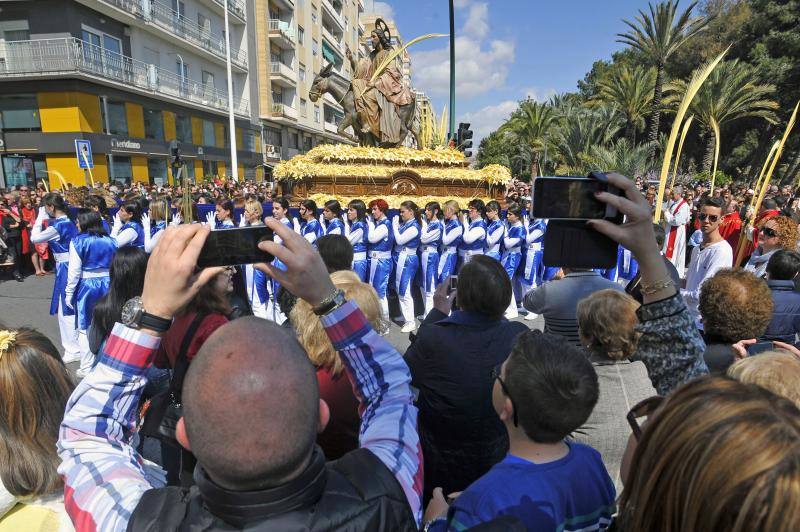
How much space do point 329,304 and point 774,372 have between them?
1.31 metres

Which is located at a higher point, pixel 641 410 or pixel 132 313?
pixel 132 313

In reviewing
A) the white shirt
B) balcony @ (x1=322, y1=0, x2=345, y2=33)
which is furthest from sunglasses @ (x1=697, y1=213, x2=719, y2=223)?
balcony @ (x1=322, y1=0, x2=345, y2=33)

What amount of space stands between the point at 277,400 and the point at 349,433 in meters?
1.26

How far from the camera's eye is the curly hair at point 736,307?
2.53 meters

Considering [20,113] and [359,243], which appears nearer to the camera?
[359,243]

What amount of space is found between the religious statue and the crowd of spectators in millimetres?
13260

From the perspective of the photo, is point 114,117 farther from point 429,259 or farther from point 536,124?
point 536,124

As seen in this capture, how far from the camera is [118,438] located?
49.1 inches

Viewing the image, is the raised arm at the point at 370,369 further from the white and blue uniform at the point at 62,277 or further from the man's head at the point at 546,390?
the white and blue uniform at the point at 62,277

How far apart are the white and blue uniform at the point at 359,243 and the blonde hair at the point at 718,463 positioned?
6837 mm

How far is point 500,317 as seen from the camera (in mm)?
2621

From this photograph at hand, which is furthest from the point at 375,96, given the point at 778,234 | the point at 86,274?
the point at 778,234

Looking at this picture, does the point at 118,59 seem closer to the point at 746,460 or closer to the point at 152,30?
the point at 152,30

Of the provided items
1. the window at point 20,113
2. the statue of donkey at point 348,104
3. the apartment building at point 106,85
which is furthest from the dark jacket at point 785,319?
the window at point 20,113
